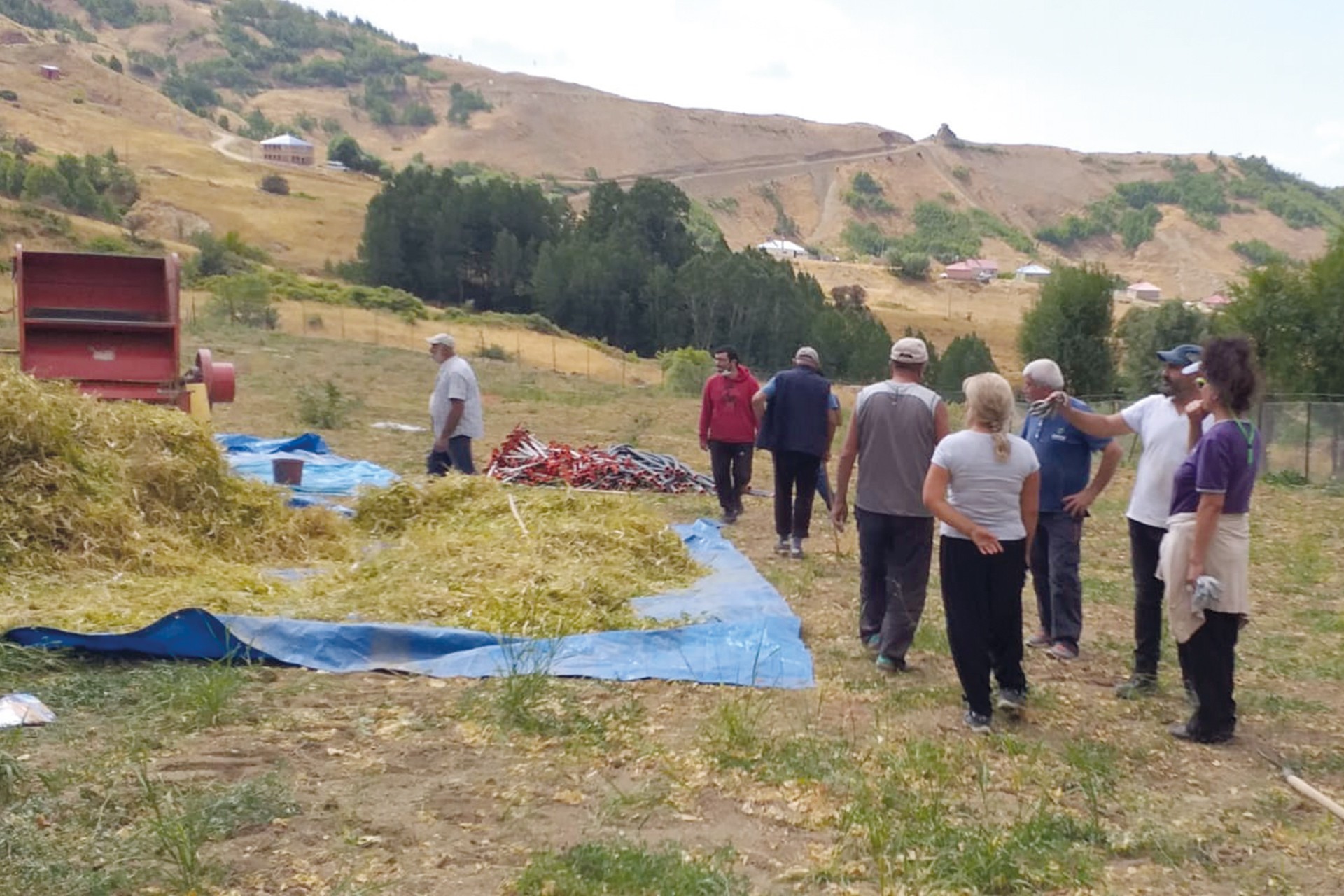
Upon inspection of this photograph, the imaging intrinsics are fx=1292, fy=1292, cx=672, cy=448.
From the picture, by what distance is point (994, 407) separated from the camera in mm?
5414

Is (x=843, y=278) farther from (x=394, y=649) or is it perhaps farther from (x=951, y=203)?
(x=394, y=649)

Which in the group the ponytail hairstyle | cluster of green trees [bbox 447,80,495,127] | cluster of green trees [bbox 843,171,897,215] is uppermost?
cluster of green trees [bbox 447,80,495,127]

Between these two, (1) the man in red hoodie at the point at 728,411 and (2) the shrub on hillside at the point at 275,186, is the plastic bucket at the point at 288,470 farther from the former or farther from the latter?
(2) the shrub on hillside at the point at 275,186

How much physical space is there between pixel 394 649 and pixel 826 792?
7.97ft

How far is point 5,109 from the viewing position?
281 feet

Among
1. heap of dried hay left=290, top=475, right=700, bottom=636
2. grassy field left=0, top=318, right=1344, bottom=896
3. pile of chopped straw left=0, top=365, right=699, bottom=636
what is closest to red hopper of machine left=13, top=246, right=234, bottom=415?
pile of chopped straw left=0, top=365, right=699, bottom=636

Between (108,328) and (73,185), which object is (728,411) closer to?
(108,328)

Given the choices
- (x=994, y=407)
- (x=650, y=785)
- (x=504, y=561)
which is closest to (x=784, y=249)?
(x=504, y=561)

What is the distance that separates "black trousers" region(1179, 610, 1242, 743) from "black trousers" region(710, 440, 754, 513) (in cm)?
564

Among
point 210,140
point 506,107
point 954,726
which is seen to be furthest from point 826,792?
point 506,107

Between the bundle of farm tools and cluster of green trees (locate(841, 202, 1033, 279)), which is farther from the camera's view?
cluster of green trees (locate(841, 202, 1033, 279))

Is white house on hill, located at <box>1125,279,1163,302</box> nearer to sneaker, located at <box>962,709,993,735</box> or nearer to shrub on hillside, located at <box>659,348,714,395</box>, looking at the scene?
shrub on hillside, located at <box>659,348,714,395</box>

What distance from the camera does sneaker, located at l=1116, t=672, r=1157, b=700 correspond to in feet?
20.2

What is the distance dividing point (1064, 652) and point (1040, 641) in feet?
0.77
